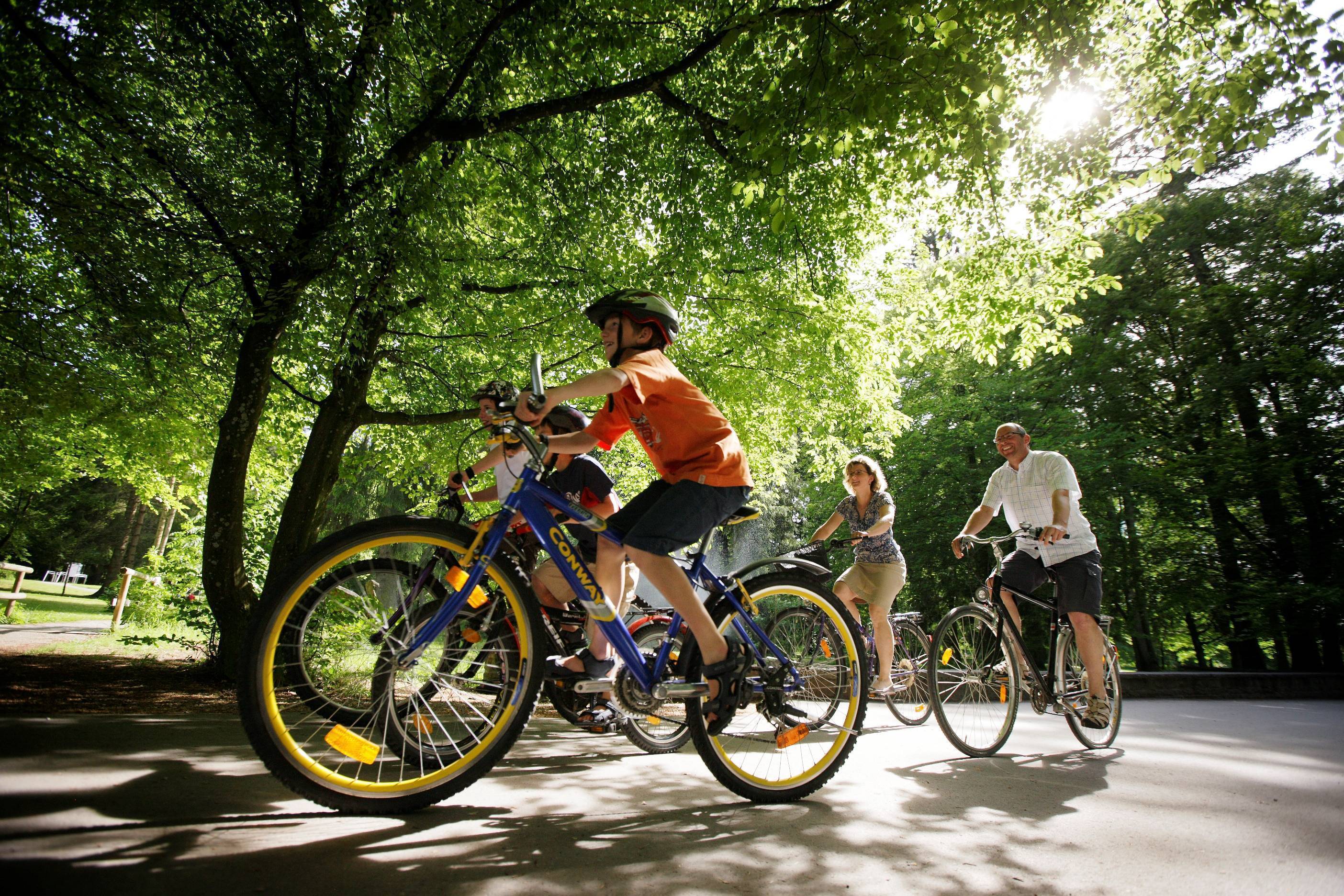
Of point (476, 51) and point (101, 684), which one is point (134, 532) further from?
point (476, 51)

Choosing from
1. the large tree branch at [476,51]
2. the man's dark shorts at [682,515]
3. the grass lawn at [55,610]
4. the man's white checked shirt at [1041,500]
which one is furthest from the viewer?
the grass lawn at [55,610]

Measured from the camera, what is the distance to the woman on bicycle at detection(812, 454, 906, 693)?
6.23 metres

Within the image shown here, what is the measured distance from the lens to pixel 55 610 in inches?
816

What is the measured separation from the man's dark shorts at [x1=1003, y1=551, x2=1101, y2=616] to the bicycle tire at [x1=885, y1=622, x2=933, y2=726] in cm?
115

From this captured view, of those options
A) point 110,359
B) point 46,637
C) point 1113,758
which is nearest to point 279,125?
point 110,359

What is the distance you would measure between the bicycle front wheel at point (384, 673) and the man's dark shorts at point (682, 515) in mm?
514

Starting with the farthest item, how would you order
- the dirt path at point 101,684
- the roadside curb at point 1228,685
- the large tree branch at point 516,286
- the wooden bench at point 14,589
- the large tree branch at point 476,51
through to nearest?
the wooden bench at point 14,589
the roadside curb at point 1228,685
the large tree branch at point 516,286
the large tree branch at point 476,51
the dirt path at point 101,684

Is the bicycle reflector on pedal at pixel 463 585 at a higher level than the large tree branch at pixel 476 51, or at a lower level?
lower

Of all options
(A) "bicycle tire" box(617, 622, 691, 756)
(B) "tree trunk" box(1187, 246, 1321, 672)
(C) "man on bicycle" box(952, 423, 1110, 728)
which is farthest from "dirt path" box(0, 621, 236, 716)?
(B) "tree trunk" box(1187, 246, 1321, 672)

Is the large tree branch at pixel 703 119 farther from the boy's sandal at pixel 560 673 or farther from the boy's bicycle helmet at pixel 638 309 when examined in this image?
the boy's sandal at pixel 560 673

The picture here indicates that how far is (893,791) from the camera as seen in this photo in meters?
3.40

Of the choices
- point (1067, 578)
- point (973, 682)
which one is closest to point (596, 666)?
point (973, 682)

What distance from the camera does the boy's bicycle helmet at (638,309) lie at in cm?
305

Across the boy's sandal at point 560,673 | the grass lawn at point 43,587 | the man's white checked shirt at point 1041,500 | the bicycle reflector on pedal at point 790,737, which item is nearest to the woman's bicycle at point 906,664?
the man's white checked shirt at point 1041,500
